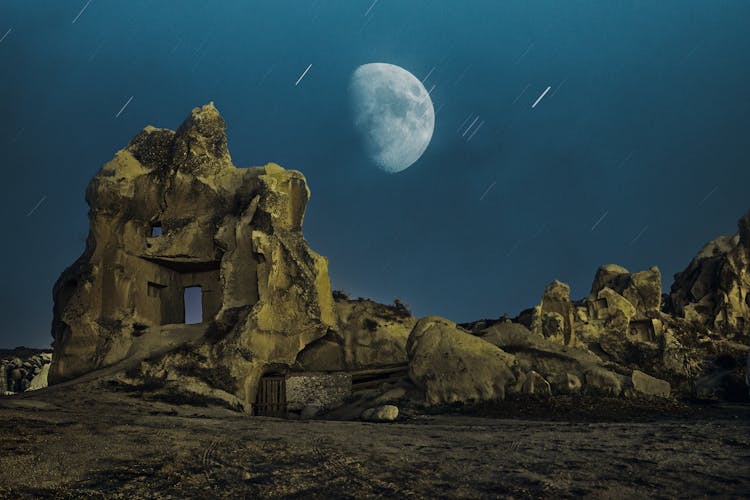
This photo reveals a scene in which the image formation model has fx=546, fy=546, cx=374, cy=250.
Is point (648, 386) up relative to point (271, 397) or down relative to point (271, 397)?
down

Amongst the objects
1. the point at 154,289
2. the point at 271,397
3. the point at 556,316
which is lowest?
the point at 271,397

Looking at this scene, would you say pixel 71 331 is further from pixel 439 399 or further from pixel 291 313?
pixel 439 399

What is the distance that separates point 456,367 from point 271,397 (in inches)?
287

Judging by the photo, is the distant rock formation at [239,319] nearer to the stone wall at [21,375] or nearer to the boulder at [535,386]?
the boulder at [535,386]

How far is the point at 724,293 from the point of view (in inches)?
1619

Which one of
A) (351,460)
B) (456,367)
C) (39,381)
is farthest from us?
(39,381)

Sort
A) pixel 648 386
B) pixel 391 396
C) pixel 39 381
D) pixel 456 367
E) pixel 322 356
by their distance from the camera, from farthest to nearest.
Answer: pixel 39 381, pixel 322 356, pixel 648 386, pixel 391 396, pixel 456 367

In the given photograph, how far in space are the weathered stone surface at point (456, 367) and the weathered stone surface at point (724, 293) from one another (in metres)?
28.7

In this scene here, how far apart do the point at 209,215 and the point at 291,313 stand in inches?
251

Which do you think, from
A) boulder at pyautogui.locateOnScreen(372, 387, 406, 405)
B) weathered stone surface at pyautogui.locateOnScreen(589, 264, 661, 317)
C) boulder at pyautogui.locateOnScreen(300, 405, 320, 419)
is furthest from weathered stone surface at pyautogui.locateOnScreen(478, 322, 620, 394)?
weathered stone surface at pyautogui.locateOnScreen(589, 264, 661, 317)

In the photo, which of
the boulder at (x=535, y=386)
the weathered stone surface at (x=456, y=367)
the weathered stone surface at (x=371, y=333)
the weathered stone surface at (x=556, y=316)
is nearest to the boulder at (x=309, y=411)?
the weathered stone surface at (x=371, y=333)

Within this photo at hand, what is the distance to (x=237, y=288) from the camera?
2167cm

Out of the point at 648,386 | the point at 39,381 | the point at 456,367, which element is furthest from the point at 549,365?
the point at 39,381

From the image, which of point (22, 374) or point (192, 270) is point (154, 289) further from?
point (22, 374)
